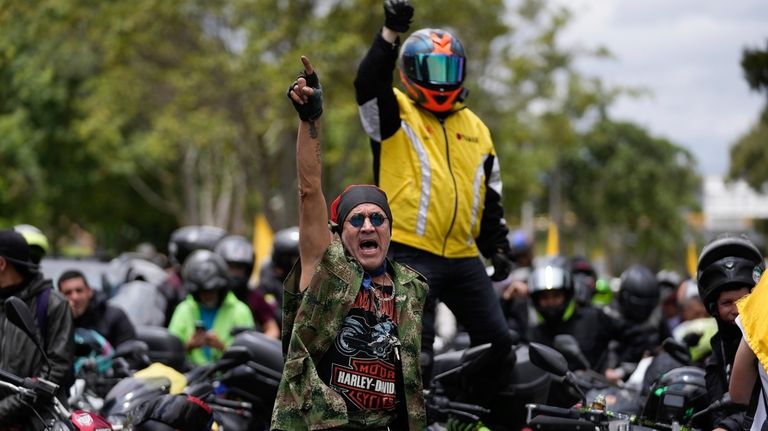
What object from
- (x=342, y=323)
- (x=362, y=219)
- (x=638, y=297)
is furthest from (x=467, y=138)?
(x=638, y=297)

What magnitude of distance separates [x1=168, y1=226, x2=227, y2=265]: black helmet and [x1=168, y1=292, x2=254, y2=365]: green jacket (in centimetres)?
427

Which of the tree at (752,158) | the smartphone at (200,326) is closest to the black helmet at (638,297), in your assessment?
the smartphone at (200,326)

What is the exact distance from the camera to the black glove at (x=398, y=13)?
21.5 feet

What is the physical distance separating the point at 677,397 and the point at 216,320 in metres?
4.64

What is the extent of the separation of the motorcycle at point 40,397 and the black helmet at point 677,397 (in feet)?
9.10

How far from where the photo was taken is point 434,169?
6949 millimetres

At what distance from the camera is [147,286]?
39.2ft

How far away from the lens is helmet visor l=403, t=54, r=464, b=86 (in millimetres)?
7059

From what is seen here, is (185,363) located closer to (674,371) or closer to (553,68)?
(674,371)

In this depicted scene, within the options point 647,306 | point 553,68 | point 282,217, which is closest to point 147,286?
point 647,306

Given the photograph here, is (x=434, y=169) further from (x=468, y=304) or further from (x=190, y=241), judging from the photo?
(x=190, y=241)

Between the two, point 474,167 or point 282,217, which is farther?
point 282,217

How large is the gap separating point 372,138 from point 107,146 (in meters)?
26.5

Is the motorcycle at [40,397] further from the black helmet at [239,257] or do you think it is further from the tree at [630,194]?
the tree at [630,194]
